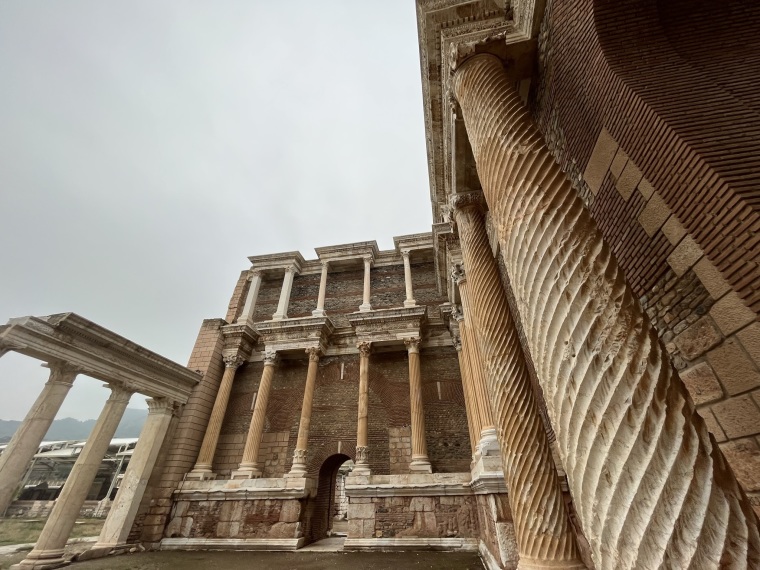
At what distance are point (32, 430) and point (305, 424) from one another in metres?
5.93

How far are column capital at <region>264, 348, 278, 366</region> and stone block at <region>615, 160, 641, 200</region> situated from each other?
430 inches

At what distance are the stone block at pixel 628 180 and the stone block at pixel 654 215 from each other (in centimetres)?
20

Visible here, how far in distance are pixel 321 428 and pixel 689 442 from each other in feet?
35.8

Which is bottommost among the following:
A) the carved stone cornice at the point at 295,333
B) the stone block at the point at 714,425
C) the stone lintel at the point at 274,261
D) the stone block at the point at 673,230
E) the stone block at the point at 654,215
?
the stone block at the point at 714,425

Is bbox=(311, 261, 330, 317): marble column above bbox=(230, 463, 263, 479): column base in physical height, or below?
above

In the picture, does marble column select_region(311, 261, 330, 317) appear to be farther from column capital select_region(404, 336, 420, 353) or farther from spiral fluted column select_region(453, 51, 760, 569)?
spiral fluted column select_region(453, 51, 760, 569)

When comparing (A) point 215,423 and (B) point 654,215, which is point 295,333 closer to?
(A) point 215,423

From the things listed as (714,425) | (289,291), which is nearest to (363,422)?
(289,291)

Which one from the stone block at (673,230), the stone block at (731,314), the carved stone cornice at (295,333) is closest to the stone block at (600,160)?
the stone block at (673,230)

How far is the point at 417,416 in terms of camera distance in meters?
9.51

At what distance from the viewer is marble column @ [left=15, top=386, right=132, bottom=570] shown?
20.8 feet

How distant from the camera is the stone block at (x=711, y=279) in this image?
7.65ft

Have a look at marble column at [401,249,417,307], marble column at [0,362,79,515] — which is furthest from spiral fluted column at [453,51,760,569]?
marble column at [401,249,417,307]

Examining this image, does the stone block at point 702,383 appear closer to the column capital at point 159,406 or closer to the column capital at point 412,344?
the column capital at point 412,344
